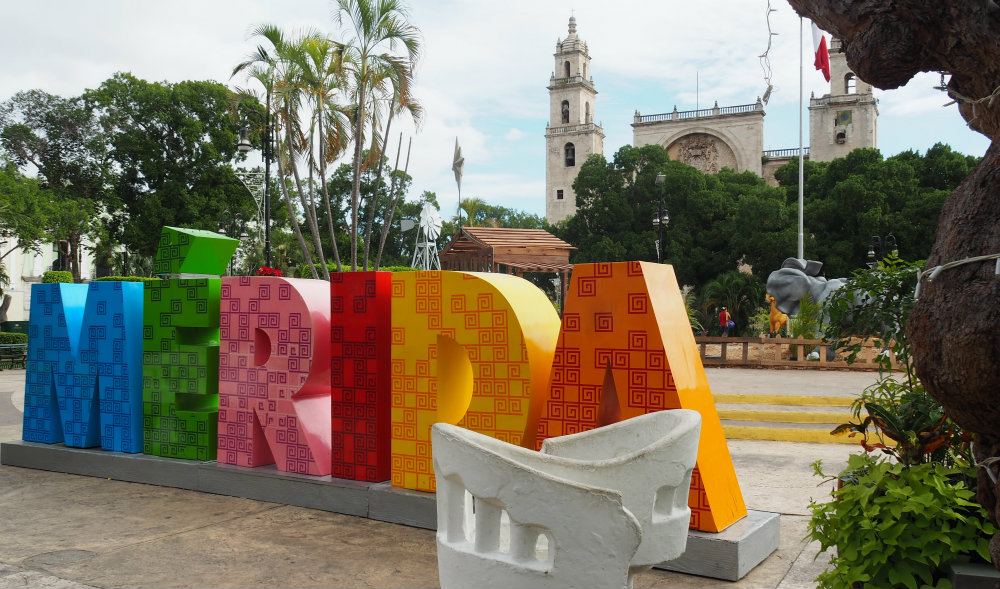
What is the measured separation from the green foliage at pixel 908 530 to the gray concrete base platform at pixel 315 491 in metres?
1.22

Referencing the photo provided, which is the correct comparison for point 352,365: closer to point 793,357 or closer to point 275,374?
point 275,374

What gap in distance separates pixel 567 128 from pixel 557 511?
193ft

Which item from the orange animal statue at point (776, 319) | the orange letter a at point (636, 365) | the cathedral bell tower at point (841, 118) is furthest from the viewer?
the cathedral bell tower at point (841, 118)

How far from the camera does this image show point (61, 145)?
31.8m

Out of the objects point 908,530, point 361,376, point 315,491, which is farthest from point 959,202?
point 315,491

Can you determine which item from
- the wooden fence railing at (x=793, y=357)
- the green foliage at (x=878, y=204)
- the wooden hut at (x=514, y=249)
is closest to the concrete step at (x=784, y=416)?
the wooden fence railing at (x=793, y=357)

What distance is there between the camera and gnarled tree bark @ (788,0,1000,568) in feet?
8.01

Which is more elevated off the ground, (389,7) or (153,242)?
(389,7)

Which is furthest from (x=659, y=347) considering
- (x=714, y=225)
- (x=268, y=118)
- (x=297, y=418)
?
(x=714, y=225)

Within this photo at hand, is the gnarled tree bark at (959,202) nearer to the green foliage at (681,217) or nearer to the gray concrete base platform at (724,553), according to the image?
the gray concrete base platform at (724,553)

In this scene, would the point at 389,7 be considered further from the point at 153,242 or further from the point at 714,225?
the point at 714,225

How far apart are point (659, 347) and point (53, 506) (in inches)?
204

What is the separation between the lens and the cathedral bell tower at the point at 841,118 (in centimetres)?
5147

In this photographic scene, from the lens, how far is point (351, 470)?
634 centimetres
